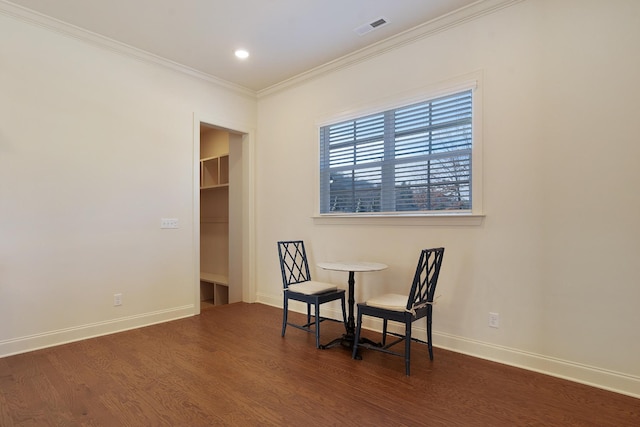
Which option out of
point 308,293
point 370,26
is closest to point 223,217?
point 308,293

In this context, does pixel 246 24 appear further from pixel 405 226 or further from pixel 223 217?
pixel 223 217

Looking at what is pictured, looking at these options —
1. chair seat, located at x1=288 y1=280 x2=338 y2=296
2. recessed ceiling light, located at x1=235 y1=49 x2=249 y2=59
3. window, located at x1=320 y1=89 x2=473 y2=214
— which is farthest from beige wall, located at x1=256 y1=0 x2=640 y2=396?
recessed ceiling light, located at x1=235 y1=49 x2=249 y2=59

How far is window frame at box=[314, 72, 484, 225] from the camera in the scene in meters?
2.94

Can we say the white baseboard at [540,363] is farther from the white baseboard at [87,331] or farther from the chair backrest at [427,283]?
the white baseboard at [87,331]

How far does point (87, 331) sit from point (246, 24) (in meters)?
3.27

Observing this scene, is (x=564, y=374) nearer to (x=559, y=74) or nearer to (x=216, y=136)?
(x=559, y=74)

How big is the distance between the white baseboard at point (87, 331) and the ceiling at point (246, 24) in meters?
2.83

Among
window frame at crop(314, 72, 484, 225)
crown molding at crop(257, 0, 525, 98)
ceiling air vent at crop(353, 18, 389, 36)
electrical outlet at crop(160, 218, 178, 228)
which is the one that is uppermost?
ceiling air vent at crop(353, 18, 389, 36)

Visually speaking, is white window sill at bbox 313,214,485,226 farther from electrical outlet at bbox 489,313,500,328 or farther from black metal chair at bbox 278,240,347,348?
electrical outlet at bbox 489,313,500,328

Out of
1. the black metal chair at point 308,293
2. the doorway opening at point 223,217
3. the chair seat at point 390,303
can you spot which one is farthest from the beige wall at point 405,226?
the doorway opening at point 223,217

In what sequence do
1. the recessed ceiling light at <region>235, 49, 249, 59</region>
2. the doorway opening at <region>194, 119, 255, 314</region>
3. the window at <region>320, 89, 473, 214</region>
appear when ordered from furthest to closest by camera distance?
1. the doorway opening at <region>194, 119, 255, 314</region>
2. the recessed ceiling light at <region>235, 49, 249, 59</region>
3. the window at <region>320, 89, 473, 214</region>

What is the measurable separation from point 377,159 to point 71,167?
9.67 feet

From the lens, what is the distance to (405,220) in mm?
3357

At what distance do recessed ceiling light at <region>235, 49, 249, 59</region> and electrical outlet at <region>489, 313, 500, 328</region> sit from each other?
3492 millimetres
